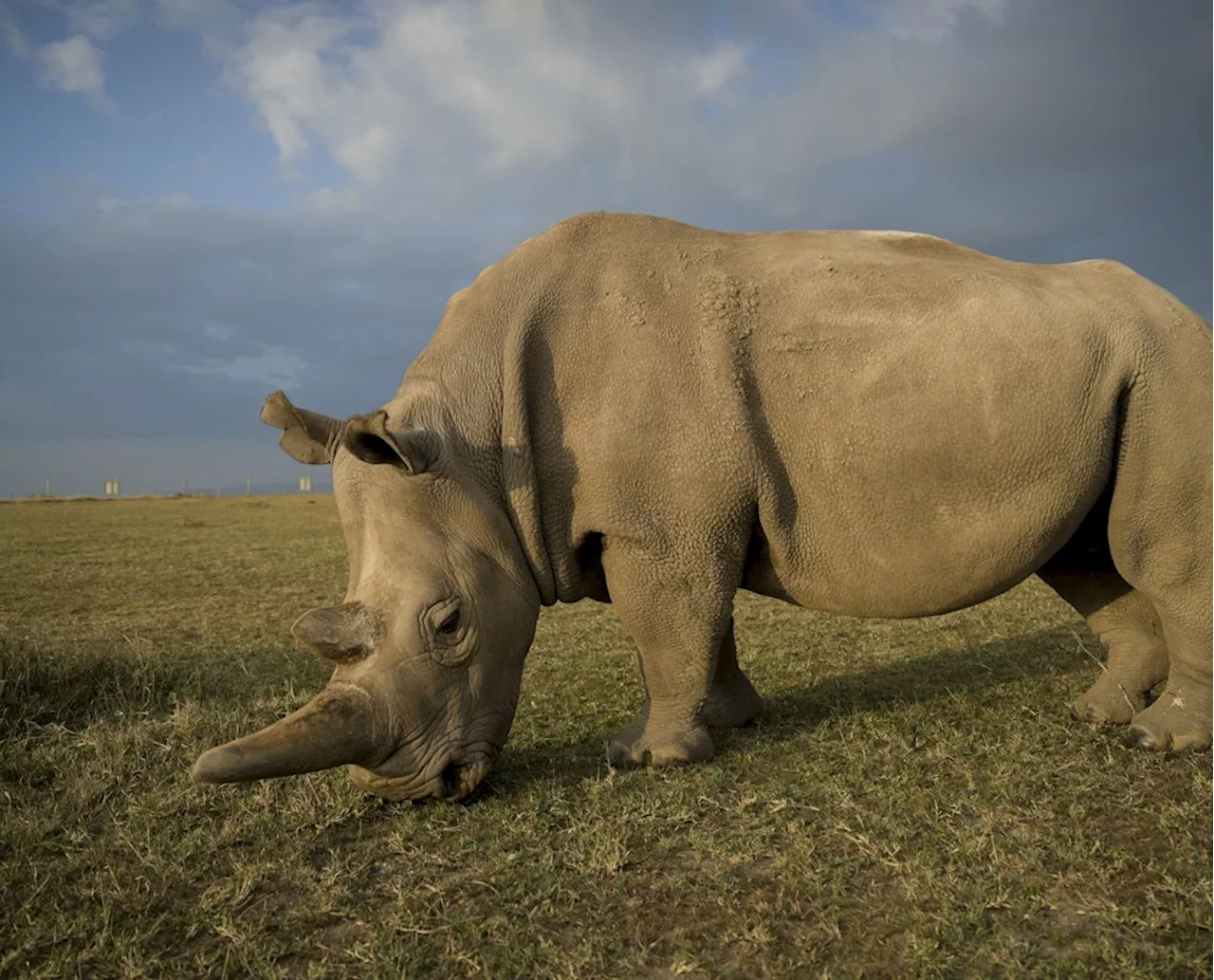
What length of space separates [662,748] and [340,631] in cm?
152

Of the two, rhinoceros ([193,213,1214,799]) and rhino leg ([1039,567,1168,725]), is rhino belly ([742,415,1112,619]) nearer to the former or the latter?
rhinoceros ([193,213,1214,799])

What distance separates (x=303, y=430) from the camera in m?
4.25

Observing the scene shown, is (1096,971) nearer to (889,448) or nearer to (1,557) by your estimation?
(889,448)

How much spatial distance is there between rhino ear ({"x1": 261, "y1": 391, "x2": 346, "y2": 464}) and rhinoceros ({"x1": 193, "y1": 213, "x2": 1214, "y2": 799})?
0.04 feet

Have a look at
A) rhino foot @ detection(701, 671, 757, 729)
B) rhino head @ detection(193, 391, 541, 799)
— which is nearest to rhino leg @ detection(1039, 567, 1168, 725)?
rhino foot @ detection(701, 671, 757, 729)

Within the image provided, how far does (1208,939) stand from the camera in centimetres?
273

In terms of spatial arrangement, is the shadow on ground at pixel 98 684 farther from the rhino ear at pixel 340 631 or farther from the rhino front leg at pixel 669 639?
the rhino front leg at pixel 669 639

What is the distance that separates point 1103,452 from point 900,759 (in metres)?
1.63

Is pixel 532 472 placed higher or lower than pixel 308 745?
higher

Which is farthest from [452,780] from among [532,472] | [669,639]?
[532,472]

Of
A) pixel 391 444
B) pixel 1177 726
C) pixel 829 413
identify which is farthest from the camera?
pixel 1177 726

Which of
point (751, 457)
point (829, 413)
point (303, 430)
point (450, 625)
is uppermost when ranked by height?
point (303, 430)

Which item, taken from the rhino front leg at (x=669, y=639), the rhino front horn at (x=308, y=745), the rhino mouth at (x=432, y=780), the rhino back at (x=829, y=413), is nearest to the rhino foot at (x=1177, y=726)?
the rhino back at (x=829, y=413)

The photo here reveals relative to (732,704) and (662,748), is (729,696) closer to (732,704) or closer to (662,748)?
(732,704)
